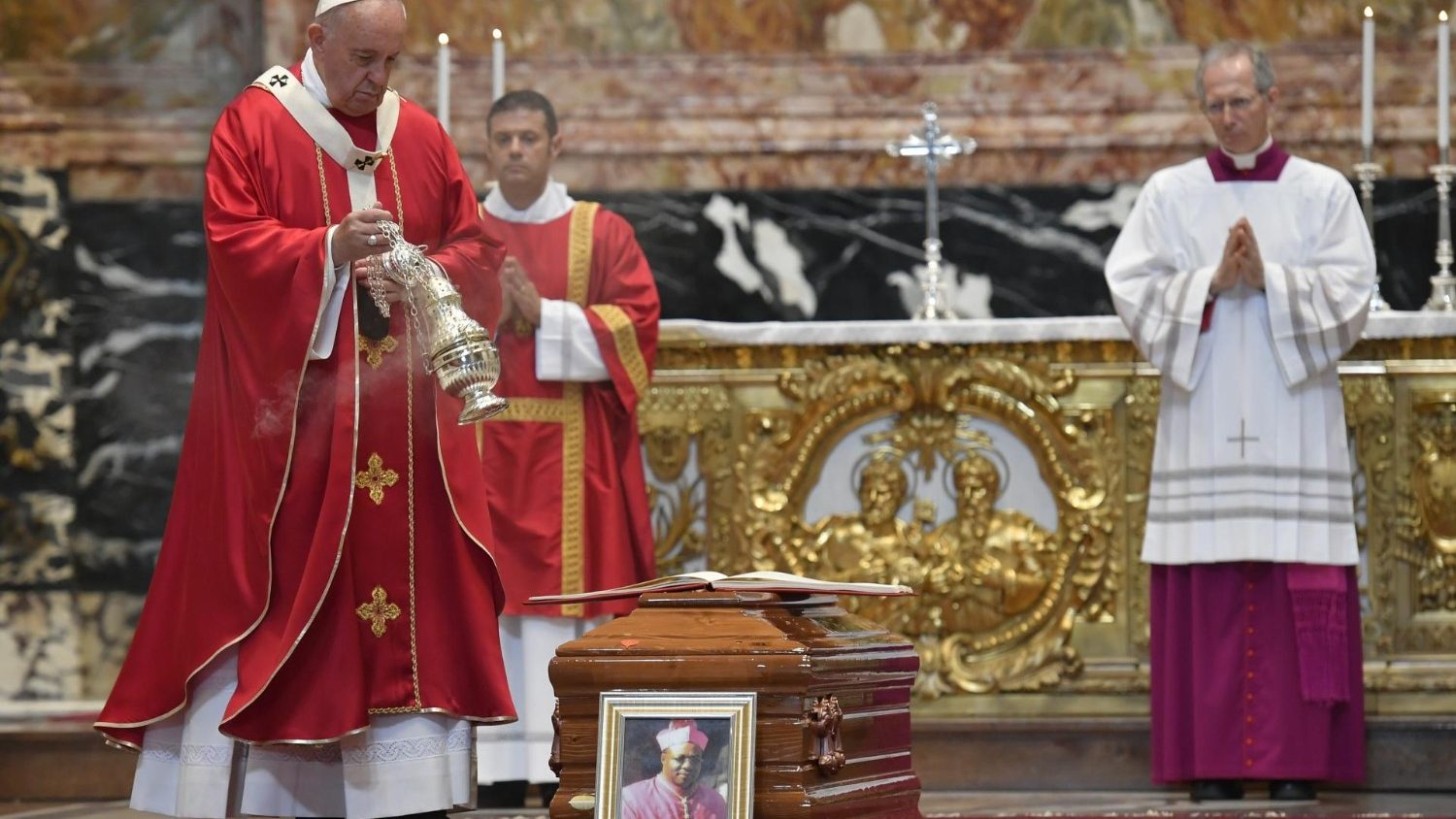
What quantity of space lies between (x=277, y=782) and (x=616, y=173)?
440 cm

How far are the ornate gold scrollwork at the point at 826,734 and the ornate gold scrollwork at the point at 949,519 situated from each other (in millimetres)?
2992

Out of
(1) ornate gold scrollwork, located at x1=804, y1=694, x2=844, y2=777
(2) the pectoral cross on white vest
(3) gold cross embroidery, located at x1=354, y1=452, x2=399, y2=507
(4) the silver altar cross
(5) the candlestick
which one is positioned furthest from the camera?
(4) the silver altar cross

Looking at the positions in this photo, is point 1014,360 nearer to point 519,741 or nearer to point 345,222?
point 519,741

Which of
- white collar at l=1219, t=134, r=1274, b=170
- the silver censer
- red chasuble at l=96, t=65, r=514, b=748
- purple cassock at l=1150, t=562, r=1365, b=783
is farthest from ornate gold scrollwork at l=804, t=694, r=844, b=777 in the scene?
white collar at l=1219, t=134, r=1274, b=170

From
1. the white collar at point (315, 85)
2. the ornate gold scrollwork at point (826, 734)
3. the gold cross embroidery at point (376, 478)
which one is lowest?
the ornate gold scrollwork at point (826, 734)

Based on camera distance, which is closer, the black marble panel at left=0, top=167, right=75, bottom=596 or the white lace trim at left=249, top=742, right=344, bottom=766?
the white lace trim at left=249, top=742, right=344, bottom=766

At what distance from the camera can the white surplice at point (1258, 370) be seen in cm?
638

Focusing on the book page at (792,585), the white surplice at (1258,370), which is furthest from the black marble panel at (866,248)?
the book page at (792,585)

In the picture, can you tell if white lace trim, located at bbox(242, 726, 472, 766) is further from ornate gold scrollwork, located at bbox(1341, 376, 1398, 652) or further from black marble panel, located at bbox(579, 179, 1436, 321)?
black marble panel, located at bbox(579, 179, 1436, 321)

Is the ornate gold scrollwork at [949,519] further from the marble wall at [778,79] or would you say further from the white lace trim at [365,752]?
the white lace trim at [365,752]

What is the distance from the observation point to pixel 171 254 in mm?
8570

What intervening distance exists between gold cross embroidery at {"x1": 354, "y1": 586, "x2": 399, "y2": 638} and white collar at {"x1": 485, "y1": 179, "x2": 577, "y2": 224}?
6.98 ft

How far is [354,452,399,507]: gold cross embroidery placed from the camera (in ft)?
15.6

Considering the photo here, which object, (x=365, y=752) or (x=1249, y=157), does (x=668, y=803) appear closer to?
(x=365, y=752)
